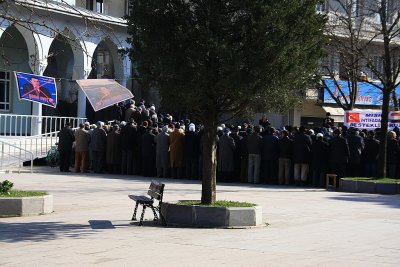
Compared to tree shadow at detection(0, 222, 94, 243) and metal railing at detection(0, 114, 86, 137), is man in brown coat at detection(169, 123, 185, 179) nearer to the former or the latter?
metal railing at detection(0, 114, 86, 137)

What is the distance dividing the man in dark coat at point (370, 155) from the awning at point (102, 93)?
27.9 ft

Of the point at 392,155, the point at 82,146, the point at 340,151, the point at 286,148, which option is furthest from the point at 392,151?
the point at 82,146

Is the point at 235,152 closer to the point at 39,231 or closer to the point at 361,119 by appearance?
the point at 361,119

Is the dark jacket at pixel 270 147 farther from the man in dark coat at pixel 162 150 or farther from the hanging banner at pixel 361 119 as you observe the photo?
the hanging banner at pixel 361 119

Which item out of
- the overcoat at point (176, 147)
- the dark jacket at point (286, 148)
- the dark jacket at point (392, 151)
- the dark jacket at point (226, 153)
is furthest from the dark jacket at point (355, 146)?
the overcoat at point (176, 147)

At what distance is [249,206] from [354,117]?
16.7 meters

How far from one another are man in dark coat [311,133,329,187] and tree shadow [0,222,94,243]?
482 inches

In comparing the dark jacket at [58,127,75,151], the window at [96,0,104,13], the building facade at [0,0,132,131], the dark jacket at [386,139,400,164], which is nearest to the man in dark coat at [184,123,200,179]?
the dark jacket at [58,127,75,151]

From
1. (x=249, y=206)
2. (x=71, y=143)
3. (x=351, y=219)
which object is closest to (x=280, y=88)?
(x=249, y=206)

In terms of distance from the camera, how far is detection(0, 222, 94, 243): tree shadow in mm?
12367

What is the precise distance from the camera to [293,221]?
15.2 meters

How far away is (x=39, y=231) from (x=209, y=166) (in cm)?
356

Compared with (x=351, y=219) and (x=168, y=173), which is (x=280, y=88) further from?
(x=168, y=173)

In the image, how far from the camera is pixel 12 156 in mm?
28703
